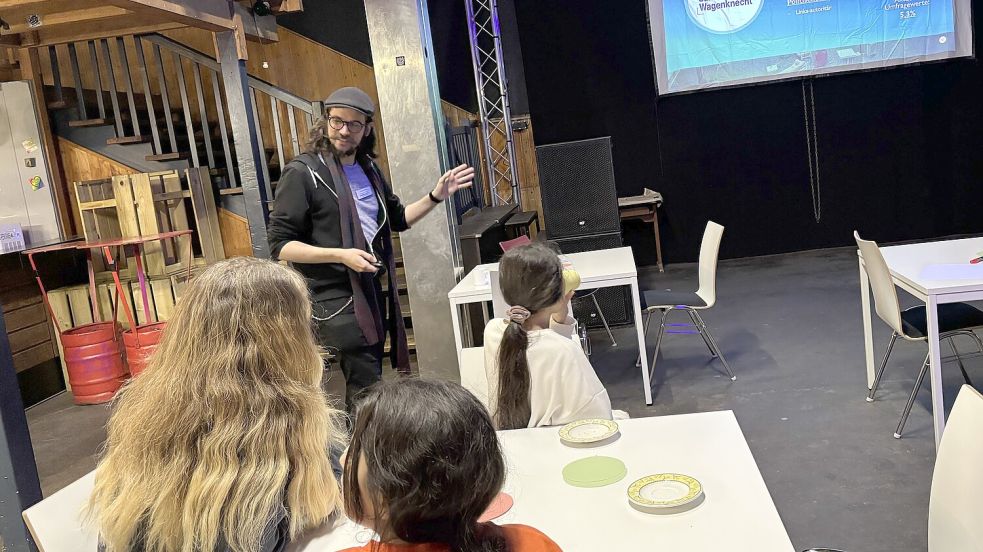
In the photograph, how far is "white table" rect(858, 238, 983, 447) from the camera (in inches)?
115

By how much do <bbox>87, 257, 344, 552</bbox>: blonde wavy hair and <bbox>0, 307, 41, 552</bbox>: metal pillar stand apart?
1.11 m

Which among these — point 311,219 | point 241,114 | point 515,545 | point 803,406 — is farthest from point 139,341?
point 515,545

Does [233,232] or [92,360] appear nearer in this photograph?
[92,360]

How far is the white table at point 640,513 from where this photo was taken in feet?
4.62

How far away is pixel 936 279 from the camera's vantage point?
10.0 ft

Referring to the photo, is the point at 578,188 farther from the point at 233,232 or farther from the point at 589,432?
the point at 589,432

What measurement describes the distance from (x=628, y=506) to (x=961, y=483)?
68 centimetres

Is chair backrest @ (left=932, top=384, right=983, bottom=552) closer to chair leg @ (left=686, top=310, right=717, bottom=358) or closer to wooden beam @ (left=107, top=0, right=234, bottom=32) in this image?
chair leg @ (left=686, top=310, right=717, bottom=358)

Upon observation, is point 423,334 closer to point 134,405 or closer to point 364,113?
point 364,113

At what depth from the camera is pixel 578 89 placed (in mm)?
7996

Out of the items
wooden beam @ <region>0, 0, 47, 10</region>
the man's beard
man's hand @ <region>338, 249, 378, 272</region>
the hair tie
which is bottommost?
the hair tie

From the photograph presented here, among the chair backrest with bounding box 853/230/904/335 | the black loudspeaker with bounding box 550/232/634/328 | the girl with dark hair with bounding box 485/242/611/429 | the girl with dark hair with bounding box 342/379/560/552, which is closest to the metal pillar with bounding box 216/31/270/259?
the black loudspeaker with bounding box 550/232/634/328

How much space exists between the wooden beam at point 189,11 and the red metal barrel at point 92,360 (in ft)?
7.21

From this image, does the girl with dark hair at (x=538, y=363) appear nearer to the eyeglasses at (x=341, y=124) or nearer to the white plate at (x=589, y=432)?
the white plate at (x=589, y=432)
